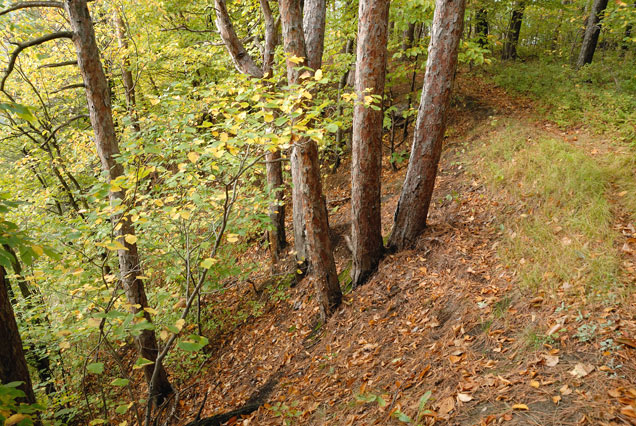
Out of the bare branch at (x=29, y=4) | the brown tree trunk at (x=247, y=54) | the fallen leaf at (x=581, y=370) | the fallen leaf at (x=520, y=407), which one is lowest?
the fallen leaf at (x=520, y=407)

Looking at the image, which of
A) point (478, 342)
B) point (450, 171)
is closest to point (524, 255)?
point (478, 342)

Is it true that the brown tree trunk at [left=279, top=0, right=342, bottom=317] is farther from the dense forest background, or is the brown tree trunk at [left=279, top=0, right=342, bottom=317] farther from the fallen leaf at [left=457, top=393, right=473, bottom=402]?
the fallen leaf at [left=457, top=393, right=473, bottom=402]

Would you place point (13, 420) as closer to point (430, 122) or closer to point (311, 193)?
point (311, 193)

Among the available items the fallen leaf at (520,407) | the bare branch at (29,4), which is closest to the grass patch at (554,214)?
the fallen leaf at (520,407)

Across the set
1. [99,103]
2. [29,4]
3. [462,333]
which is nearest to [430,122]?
[462,333]

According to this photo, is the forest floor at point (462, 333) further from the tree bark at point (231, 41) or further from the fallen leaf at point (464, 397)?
the tree bark at point (231, 41)

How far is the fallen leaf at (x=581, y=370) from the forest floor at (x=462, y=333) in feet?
0.04

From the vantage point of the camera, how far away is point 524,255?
4.23m

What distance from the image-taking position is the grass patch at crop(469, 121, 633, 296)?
11.7 feet

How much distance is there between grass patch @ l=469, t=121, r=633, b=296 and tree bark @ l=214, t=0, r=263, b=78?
16.0 ft

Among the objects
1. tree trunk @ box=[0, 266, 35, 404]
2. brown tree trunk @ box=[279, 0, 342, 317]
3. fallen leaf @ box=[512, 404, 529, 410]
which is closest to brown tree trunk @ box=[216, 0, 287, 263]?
brown tree trunk @ box=[279, 0, 342, 317]

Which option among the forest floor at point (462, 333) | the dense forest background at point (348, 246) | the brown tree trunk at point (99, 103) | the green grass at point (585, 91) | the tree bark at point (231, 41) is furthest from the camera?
the green grass at point (585, 91)

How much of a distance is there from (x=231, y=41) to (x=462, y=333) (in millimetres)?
5908

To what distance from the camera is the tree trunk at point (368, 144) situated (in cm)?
450
